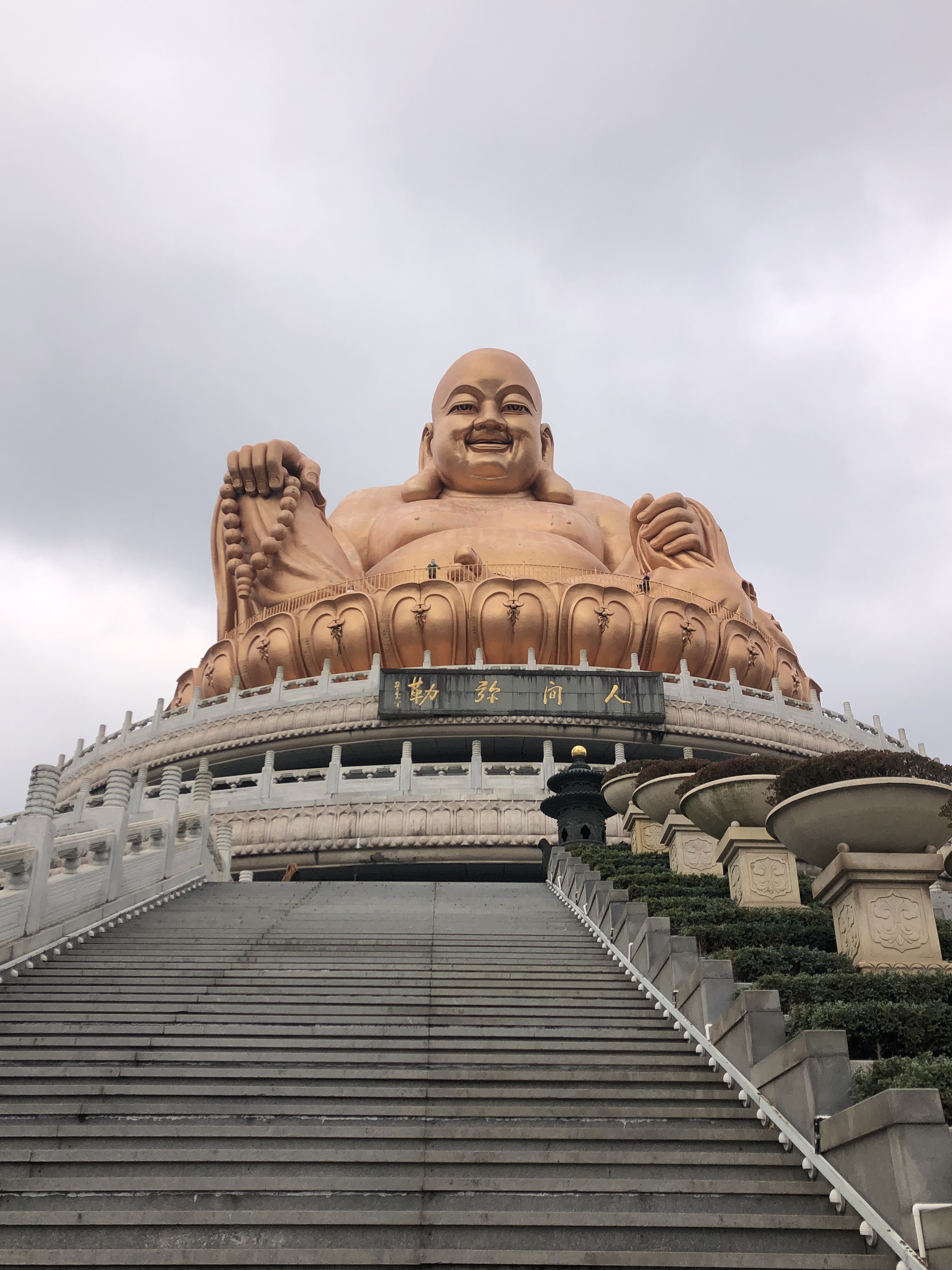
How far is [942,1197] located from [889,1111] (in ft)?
1.01

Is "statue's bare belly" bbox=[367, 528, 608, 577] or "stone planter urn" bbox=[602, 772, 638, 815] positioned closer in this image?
"stone planter urn" bbox=[602, 772, 638, 815]

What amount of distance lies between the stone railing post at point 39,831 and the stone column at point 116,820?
105 cm

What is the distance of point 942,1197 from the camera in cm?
358

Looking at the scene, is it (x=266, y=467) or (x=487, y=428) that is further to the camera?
(x=487, y=428)

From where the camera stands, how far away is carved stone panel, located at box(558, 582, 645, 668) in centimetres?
2180

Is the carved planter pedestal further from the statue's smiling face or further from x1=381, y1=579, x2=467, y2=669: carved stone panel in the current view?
the statue's smiling face

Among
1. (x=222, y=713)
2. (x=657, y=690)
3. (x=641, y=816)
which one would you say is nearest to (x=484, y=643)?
(x=657, y=690)

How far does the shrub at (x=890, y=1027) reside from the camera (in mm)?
Result: 4875

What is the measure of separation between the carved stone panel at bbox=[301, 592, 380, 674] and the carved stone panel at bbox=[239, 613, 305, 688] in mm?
273

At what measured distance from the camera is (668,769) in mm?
12148

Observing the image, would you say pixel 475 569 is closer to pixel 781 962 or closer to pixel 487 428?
pixel 487 428

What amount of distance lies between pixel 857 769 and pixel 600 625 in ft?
48.3

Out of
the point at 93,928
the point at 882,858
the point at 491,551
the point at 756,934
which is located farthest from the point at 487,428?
the point at 882,858

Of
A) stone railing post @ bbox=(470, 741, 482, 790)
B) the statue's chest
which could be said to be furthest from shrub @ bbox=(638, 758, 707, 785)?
the statue's chest
